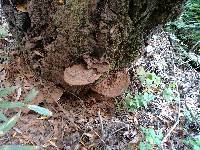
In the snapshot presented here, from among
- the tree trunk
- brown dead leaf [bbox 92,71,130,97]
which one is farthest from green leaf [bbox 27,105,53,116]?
brown dead leaf [bbox 92,71,130,97]

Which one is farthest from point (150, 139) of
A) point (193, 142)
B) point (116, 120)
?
point (193, 142)

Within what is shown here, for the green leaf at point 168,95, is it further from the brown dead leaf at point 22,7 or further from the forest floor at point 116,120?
the brown dead leaf at point 22,7

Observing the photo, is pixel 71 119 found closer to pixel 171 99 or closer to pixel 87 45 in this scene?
pixel 87 45

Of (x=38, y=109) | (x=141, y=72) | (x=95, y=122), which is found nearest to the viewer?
(x=38, y=109)

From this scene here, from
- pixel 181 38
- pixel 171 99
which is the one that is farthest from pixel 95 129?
pixel 181 38

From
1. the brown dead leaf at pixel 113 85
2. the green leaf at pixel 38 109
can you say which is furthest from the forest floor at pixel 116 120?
the green leaf at pixel 38 109

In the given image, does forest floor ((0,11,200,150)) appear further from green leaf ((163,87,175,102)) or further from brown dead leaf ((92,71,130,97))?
brown dead leaf ((92,71,130,97))

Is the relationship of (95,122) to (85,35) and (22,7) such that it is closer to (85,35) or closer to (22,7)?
(85,35)
